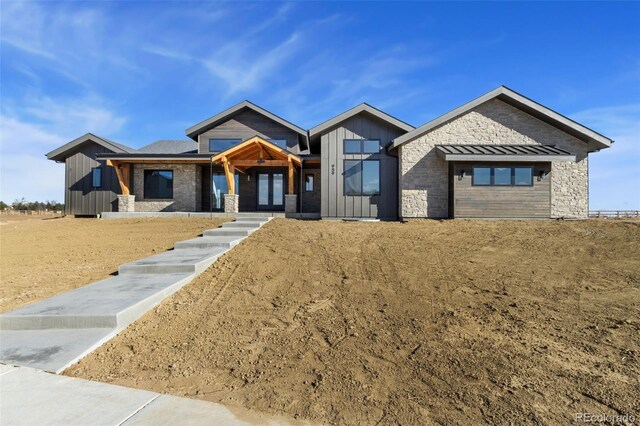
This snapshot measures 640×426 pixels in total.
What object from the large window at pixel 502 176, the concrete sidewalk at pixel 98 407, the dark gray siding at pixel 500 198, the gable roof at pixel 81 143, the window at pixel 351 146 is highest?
the gable roof at pixel 81 143

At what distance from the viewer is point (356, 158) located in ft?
50.5

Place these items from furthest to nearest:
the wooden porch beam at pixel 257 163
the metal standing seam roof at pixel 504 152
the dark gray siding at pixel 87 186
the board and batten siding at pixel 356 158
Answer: the dark gray siding at pixel 87 186 → the wooden porch beam at pixel 257 163 → the board and batten siding at pixel 356 158 → the metal standing seam roof at pixel 504 152

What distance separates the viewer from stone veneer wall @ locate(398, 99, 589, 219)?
45.5 feet

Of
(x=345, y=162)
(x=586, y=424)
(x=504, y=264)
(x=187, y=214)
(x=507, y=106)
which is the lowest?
(x=586, y=424)

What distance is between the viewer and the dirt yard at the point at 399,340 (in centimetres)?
279

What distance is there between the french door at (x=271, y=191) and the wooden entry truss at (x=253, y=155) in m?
1.43

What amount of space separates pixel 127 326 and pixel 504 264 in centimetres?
709

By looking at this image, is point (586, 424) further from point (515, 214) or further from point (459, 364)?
point (515, 214)

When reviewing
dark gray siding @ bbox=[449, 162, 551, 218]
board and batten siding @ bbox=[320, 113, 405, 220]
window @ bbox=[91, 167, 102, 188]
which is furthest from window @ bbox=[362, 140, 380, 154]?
window @ bbox=[91, 167, 102, 188]

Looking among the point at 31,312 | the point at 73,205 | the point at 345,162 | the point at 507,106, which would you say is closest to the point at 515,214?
the point at 507,106

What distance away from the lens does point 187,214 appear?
1552 centimetres

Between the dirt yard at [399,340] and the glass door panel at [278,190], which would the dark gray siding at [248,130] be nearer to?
the glass door panel at [278,190]

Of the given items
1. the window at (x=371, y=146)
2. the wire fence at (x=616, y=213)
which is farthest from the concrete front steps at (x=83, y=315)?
the wire fence at (x=616, y=213)

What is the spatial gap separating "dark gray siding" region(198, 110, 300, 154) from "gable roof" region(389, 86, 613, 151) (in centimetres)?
630
